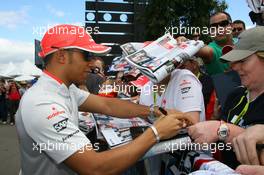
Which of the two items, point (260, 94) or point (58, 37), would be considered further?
point (58, 37)

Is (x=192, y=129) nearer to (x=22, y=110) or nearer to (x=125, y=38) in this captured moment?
(x=22, y=110)

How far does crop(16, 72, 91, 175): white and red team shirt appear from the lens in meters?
2.15

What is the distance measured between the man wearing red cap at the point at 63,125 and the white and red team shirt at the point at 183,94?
1.53 feet

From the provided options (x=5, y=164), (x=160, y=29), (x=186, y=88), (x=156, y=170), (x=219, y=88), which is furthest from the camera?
(x=160, y=29)

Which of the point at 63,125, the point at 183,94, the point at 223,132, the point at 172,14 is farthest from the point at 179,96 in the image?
the point at 172,14

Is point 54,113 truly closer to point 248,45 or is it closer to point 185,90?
point 185,90

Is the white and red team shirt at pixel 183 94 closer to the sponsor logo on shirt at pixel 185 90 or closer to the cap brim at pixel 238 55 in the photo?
the sponsor logo on shirt at pixel 185 90

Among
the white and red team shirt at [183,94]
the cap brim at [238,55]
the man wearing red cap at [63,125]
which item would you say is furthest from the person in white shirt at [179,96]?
the cap brim at [238,55]

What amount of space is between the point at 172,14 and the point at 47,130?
2730 centimetres

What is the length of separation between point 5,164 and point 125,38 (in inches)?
588

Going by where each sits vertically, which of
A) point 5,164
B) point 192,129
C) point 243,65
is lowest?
point 5,164

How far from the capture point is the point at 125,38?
21641 millimetres

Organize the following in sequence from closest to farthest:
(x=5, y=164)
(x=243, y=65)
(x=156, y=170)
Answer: (x=243, y=65) → (x=156, y=170) → (x=5, y=164)

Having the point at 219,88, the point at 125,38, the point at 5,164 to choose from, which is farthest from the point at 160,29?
the point at 219,88
